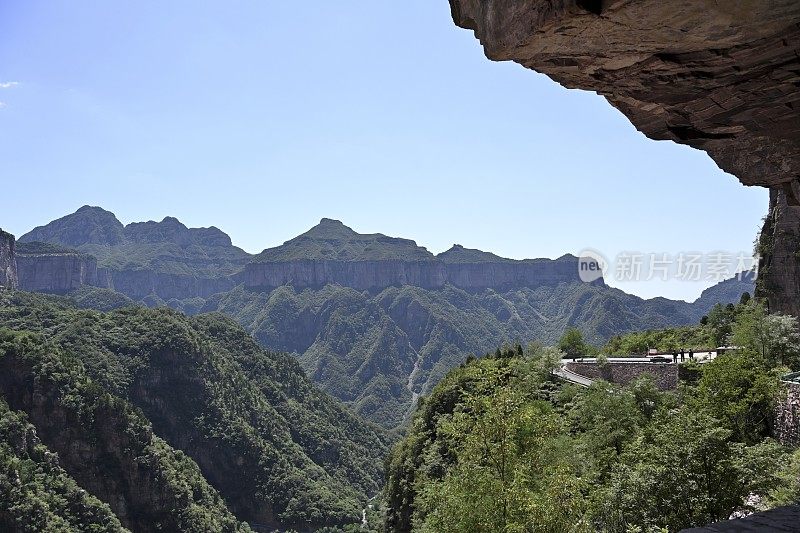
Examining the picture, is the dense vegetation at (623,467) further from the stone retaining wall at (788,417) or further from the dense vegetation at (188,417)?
the dense vegetation at (188,417)

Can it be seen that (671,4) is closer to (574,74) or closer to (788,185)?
(574,74)

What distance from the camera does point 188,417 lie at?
105m

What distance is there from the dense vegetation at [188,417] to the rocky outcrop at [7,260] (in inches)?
2022

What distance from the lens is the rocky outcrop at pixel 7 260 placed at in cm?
17212

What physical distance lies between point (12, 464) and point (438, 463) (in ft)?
163

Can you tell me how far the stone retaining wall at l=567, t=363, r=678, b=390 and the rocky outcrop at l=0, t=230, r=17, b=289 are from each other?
18103 cm

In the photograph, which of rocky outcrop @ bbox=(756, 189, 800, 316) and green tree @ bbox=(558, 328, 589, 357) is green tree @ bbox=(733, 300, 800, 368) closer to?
rocky outcrop @ bbox=(756, 189, 800, 316)

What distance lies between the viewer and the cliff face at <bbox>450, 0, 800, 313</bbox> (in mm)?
4910

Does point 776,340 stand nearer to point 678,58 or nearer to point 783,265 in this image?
point 783,265

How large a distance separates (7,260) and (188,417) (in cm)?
11477

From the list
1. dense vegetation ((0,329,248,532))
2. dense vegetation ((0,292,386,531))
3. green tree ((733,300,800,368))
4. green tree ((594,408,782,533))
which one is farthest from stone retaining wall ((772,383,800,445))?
dense vegetation ((0,292,386,531))

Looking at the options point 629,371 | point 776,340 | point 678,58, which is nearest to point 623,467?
point 678,58

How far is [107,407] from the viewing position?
7900 cm

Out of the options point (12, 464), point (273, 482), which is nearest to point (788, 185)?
point (12, 464)
